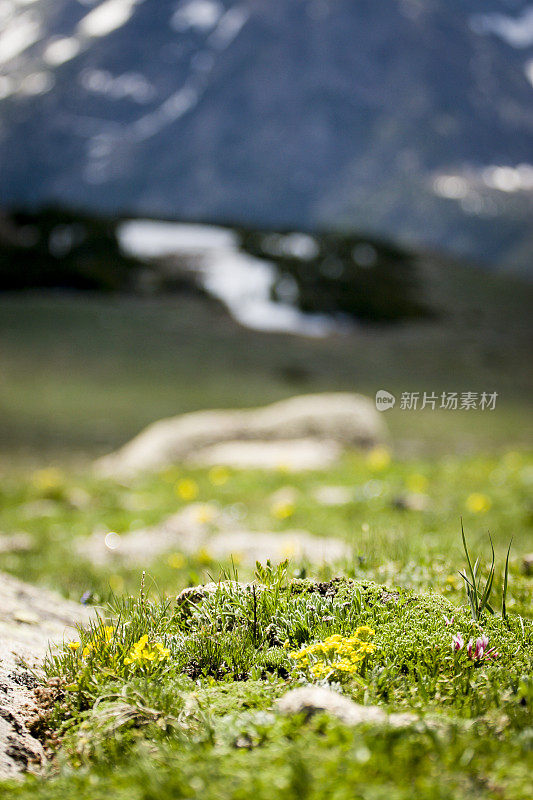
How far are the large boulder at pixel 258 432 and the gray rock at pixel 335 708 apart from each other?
1247 cm

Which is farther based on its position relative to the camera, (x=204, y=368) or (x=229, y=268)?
(x=229, y=268)

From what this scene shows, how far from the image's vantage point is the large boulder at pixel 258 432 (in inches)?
603

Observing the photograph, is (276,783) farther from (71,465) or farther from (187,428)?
(71,465)

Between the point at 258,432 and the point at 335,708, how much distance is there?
13.7m

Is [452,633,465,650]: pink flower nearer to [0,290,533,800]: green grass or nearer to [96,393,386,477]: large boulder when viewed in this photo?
[0,290,533,800]: green grass

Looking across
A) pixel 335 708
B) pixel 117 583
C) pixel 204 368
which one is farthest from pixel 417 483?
pixel 204 368

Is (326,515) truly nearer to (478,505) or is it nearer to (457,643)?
(478,505)

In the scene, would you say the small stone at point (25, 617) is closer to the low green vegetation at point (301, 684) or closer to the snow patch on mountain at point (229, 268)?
the low green vegetation at point (301, 684)

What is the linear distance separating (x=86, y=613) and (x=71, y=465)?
15.2m

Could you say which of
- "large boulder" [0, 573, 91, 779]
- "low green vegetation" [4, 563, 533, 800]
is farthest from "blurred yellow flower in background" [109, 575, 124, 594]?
"low green vegetation" [4, 563, 533, 800]

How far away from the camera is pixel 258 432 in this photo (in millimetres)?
15812

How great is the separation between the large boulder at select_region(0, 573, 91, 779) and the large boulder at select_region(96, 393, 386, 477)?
35.0 ft

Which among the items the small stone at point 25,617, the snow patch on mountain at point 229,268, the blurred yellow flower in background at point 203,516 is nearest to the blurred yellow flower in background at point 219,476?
the blurred yellow flower in background at point 203,516

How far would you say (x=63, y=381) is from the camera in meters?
32.2
